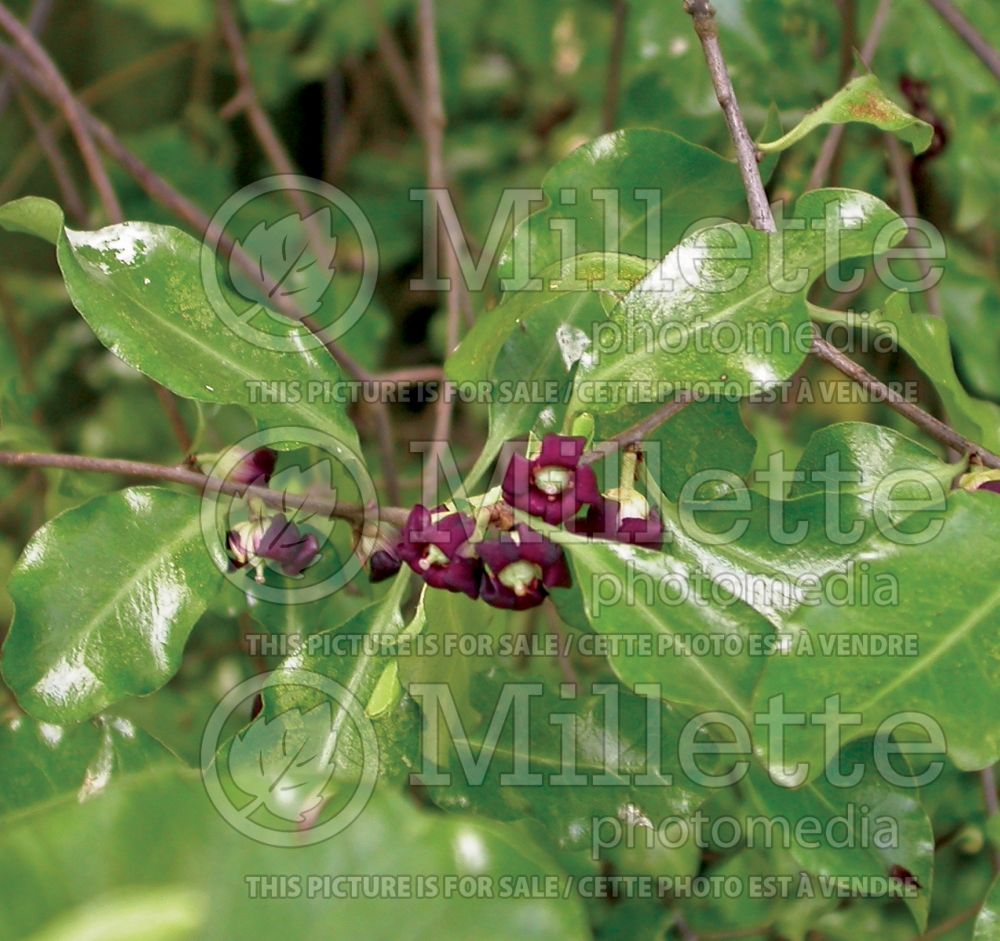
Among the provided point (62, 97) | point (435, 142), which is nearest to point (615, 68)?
point (435, 142)

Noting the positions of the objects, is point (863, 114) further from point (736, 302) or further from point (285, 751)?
point (285, 751)

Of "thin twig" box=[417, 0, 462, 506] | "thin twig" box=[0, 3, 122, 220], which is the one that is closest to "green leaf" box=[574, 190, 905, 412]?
"thin twig" box=[417, 0, 462, 506]

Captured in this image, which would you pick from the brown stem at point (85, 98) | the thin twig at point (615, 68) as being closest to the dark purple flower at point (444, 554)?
the thin twig at point (615, 68)

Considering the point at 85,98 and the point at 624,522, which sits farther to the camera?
the point at 85,98

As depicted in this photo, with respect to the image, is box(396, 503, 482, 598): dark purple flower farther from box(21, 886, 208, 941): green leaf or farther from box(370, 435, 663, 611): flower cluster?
box(21, 886, 208, 941): green leaf

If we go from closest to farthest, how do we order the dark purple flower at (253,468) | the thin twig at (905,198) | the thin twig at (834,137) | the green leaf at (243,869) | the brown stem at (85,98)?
the green leaf at (243,869), the dark purple flower at (253,468), the thin twig at (834,137), the thin twig at (905,198), the brown stem at (85,98)

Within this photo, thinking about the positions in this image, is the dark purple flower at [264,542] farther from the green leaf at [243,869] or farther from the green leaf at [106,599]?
the green leaf at [243,869]

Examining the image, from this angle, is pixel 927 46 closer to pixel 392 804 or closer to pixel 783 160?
pixel 783 160
